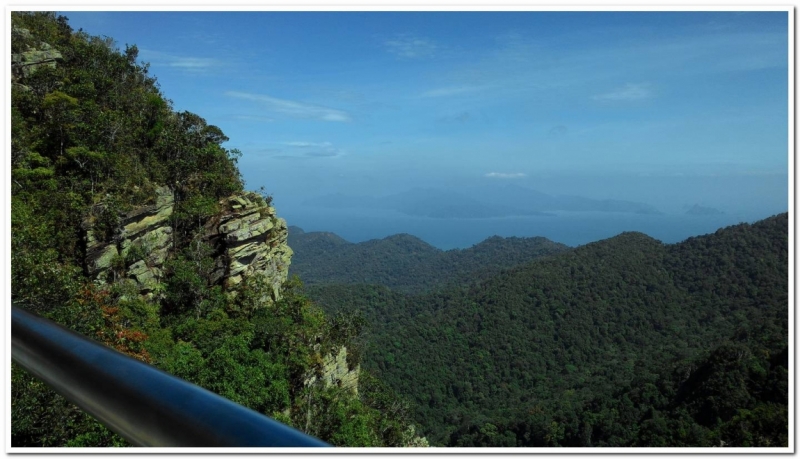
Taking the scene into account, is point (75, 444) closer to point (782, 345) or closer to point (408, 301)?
point (782, 345)

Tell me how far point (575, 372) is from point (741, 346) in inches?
594

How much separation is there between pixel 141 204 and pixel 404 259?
257 ft

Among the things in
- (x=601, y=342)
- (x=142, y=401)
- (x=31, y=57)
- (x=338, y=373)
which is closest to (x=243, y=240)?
(x=338, y=373)

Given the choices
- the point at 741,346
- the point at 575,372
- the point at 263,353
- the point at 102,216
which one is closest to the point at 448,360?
the point at 575,372

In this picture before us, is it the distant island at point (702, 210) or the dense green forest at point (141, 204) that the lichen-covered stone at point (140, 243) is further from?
the distant island at point (702, 210)

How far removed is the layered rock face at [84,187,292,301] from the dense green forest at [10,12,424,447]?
0.15 meters

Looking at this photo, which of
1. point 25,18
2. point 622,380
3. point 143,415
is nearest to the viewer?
point 143,415

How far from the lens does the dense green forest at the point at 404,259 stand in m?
75.3

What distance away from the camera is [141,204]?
12.9 meters

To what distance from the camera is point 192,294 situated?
1304cm

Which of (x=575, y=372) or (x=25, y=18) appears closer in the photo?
(x=25, y=18)

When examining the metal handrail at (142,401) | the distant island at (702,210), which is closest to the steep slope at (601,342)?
the metal handrail at (142,401)

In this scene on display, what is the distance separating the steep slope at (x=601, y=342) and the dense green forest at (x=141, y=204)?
43.7ft

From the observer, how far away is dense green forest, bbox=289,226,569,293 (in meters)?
75.3
